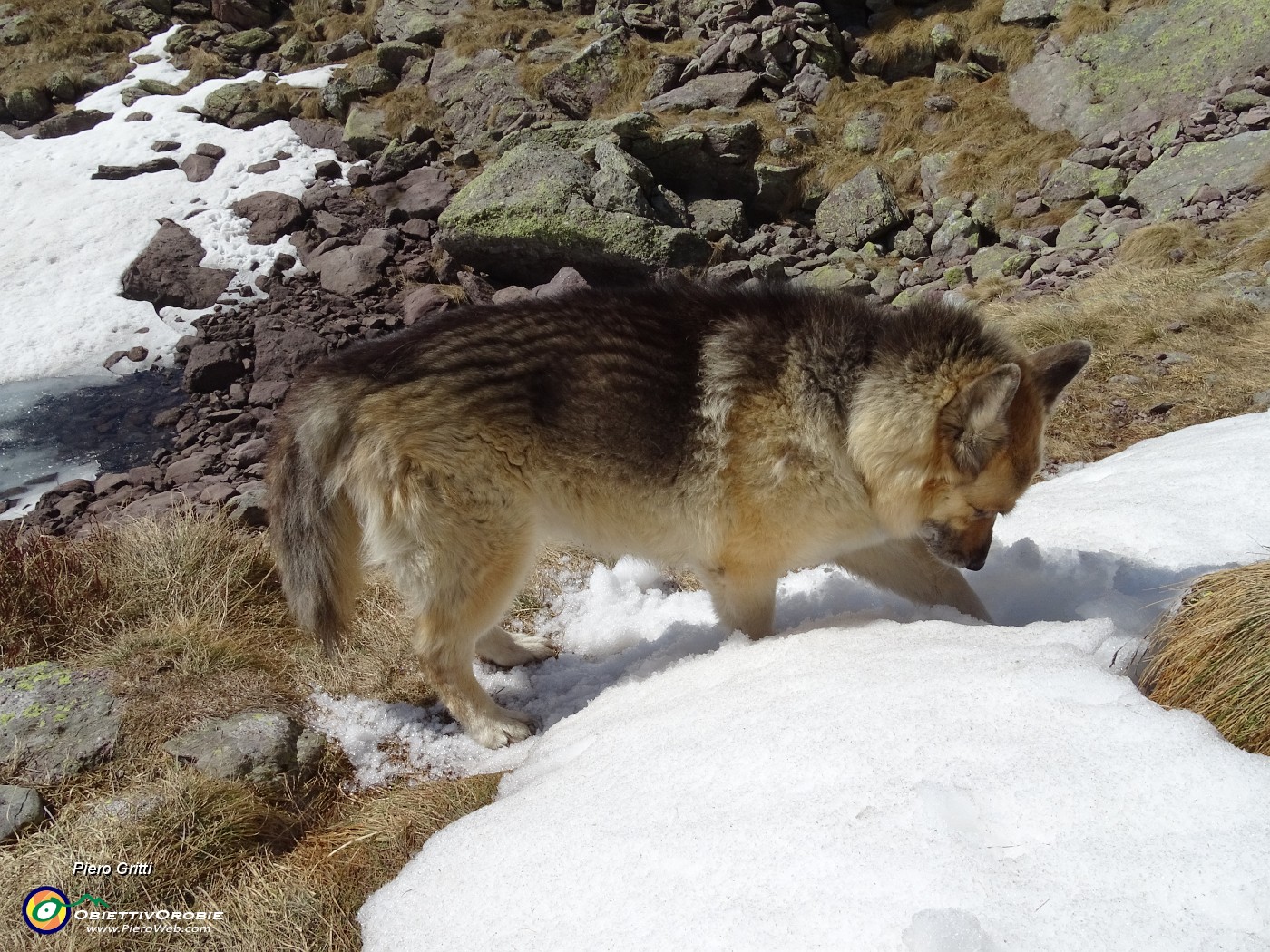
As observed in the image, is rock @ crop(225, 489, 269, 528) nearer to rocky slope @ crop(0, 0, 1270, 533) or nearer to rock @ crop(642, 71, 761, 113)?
rocky slope @ crop(0, 0, 1270, 533)

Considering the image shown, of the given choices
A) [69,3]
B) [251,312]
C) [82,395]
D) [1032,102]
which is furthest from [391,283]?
[69,3]

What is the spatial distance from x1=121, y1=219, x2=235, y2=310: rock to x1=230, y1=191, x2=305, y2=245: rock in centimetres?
97

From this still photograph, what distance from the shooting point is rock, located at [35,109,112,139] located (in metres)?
16.2

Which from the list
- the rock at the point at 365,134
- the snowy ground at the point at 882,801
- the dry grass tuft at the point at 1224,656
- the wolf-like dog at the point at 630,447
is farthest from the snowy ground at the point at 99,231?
the dry grass tuft at the point at 1224,656

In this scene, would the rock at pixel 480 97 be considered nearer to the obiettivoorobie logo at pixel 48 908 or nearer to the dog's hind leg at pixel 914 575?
the dog's hind leg at pixel 914 575

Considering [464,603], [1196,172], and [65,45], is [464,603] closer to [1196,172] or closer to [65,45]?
[1196,172]

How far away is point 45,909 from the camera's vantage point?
273 centimetres

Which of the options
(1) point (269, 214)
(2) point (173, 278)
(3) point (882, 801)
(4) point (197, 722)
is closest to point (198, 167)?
(1) point (269, 214)

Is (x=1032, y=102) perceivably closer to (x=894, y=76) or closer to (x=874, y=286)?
(x=894, y=76)

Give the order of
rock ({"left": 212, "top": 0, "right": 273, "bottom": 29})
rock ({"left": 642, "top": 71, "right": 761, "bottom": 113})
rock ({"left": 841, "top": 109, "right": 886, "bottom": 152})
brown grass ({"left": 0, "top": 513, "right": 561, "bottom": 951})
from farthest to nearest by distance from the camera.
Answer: rock ({"left": 212, "top": 0, "right": 273, "bottom": 29}), rock ({"left": 642, "top": 71, "right": 761, "bottom": 113}), rock ({"left": 841, "top": 109, "right": 886, "bottom": 152}), brown grass ({"left": 0, "top": 513, "right": 561, "bottom": 951})

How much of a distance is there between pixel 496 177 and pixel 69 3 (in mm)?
16064

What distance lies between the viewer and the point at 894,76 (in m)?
15.8

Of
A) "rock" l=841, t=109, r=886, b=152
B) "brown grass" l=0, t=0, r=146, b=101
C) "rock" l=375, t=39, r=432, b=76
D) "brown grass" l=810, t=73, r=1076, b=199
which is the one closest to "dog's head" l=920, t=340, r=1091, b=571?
"brown grass" l=810, t=73, r=1076, b=199

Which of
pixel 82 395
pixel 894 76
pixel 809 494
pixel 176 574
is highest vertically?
pixel 894 76
